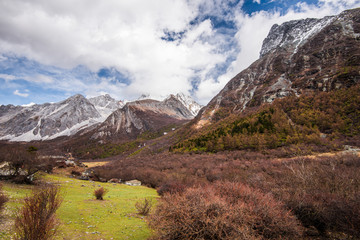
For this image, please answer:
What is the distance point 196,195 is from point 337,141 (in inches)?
1755

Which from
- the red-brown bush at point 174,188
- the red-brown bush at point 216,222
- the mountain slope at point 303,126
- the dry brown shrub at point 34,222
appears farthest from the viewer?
the mountain slope at point 303,126

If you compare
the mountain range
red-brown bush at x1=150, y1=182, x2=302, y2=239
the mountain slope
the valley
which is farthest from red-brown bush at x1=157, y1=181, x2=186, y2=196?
the mountain range

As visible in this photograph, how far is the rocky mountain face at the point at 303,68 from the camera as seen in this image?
58.8 m

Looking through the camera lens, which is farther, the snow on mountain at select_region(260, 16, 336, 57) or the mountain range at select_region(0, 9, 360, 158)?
the snow on mountain at select_region(260, 16, 336, 57)

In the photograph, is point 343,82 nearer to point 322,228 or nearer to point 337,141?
point 337,141

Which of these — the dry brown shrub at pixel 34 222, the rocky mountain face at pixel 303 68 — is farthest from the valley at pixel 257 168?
the dry brown shrub at pixel 34 222

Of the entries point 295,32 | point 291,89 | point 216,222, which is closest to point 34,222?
point 216,222

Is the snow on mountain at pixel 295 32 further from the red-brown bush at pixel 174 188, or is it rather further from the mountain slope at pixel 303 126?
the red-brown bush at pixel 174 188

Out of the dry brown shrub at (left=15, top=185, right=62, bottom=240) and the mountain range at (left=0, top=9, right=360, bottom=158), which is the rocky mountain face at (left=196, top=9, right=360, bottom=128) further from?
the dry brown shrub at (left=15, top=185, right=62, bottom=240)

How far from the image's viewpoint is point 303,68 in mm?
77250

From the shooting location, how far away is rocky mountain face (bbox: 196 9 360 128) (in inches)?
2313

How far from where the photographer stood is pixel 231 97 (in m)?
102

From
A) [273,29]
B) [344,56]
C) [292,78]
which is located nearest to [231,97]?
[292,78]

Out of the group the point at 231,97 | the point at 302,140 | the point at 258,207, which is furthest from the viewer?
the point at 231,97
